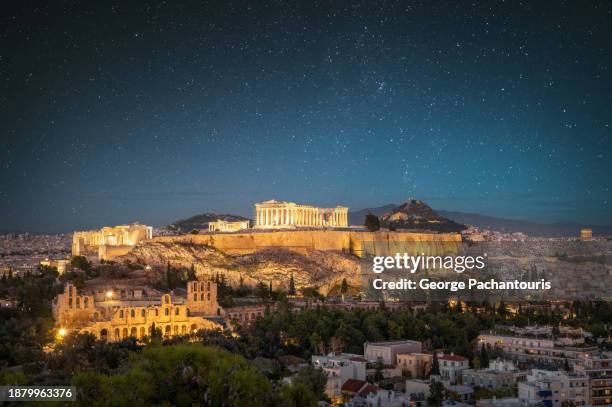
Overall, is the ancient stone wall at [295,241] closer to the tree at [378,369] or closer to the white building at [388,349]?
the white building at [388,349]

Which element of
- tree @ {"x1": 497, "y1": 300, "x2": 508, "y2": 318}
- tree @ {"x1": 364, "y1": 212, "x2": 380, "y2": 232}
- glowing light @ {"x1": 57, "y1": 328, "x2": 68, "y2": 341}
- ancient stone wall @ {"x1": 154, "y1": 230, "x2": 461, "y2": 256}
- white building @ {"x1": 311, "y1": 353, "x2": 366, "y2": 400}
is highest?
tree @ {"x1": 364, "y1": 212, "x2": 380, "y2": 232}

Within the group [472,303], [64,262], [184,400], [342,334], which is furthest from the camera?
[64,262]

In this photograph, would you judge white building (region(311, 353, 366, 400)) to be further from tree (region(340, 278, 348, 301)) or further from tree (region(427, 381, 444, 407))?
tree (region(340, 278, 348, 301))

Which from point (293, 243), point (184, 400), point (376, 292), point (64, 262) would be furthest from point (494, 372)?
point (293, 243)

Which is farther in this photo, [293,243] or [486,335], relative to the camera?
[293,243]

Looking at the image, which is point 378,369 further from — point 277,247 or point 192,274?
point 277,247

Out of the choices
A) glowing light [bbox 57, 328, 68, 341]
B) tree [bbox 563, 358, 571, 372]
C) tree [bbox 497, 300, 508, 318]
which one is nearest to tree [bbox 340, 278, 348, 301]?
tree [bbox 497, 300, 508, 318]

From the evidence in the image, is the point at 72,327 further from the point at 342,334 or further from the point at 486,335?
the point at 486,335

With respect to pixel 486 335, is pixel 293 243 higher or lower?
higher
